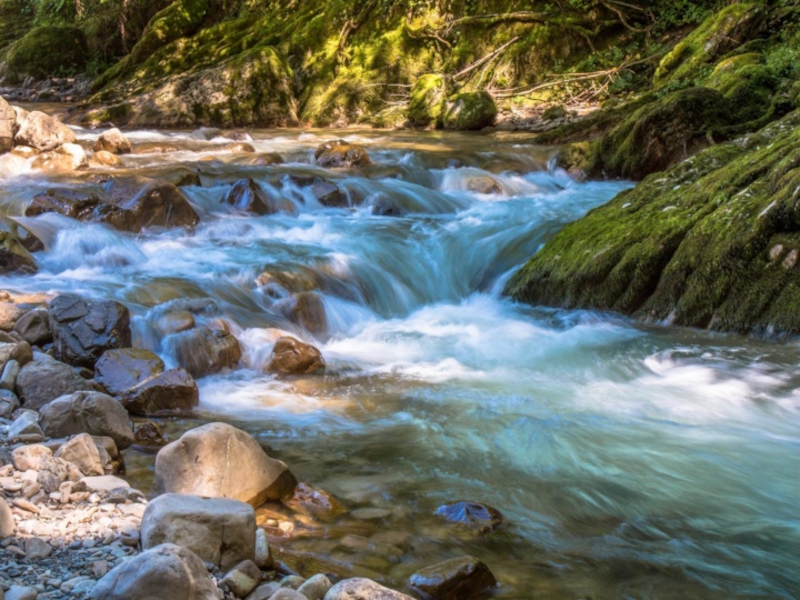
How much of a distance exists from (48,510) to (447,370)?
3.56m

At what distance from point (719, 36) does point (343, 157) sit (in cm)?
671

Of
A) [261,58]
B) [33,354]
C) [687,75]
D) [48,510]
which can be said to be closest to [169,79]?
[261,58]

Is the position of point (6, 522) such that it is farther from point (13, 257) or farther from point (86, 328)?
point (13, 257)

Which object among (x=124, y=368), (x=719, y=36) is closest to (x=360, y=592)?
(x=124, y=368)

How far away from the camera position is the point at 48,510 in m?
3.14

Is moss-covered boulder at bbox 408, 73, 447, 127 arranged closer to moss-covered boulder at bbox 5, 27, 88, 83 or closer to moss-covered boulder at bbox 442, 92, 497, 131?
moss-covered boulder at bbox 442, 92, 497, 131

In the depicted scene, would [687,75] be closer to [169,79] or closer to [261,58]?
[261,58]

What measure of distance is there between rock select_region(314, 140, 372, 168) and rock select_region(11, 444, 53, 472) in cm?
901

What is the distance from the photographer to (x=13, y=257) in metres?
7.02

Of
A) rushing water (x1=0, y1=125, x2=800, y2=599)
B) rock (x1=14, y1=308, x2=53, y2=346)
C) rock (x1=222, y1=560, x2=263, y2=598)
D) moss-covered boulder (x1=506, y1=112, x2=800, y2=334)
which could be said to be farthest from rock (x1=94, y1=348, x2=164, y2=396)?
moss-covered boulder (x1=506, y1=112, x2=800, y2=334)

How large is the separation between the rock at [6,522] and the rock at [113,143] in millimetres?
10136

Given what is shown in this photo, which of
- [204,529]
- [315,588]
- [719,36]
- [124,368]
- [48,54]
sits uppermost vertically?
[719,36]

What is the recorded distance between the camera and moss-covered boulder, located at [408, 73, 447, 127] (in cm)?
1656

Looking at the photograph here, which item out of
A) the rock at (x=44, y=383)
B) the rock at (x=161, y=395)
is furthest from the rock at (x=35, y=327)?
the rock at (x=161, y=395)
